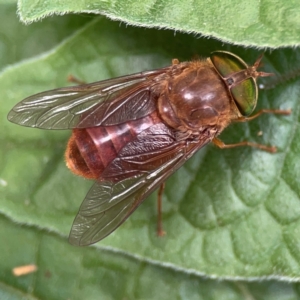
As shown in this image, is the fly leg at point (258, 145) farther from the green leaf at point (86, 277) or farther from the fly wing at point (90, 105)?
the green leaf at point (86, 277)

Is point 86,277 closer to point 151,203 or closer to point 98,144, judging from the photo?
point 151,203

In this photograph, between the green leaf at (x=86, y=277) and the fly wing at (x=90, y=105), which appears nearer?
the fly wing at (x=90, y=105)

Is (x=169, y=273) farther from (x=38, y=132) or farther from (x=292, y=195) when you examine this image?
(x=38, y=132)

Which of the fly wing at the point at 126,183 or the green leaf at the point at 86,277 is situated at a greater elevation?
the fly wing at the point at 126,183

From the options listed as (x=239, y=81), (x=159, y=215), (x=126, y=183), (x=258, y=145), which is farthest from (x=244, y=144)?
(x=126, y=183)

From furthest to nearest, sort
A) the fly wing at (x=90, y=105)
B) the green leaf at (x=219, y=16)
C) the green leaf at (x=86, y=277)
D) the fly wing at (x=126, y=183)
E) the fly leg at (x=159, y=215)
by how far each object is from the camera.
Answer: the green leaf at (x=86, y=277)
the fly leg at (x=159, y=215)
the fly wing at (x=90, y=105)
the fly wing at (x=126, y=183)
the green leaf at (x=219, y=16)

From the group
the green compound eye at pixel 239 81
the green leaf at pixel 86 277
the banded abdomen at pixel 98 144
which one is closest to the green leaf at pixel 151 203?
the green leaf at pixel 86 277
